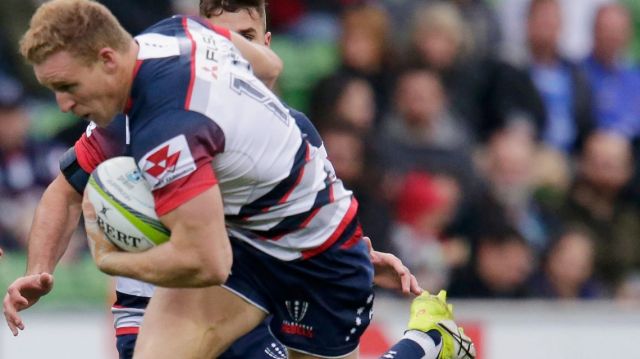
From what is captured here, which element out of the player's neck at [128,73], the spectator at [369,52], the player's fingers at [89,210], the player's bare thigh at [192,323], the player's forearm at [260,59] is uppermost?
the player's neck at [128,73]

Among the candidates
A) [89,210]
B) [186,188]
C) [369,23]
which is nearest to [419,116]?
[369,23]

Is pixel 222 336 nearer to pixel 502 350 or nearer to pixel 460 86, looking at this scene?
pixel 502 350

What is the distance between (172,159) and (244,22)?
1.40 meters

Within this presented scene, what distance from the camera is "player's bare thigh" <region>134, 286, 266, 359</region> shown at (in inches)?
211

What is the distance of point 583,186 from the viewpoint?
10.2 meters

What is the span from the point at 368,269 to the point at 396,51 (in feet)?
14.6

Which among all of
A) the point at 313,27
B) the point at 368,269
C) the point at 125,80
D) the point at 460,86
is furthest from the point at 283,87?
the point at 125,80

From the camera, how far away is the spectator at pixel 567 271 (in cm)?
969

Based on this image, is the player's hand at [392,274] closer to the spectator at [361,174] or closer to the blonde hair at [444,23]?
the spectator at [361,174]

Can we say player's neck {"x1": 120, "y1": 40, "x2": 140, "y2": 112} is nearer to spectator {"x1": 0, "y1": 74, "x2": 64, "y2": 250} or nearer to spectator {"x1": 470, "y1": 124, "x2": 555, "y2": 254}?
spectator {"x1": 0, "y1": 74, "x2": 64, "y2": 250}

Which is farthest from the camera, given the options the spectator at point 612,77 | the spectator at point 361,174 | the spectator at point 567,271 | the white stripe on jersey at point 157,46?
the spectator at point 612,77

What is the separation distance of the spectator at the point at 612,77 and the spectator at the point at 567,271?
113 cm

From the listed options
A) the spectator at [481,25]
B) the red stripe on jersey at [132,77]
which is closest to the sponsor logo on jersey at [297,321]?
the red stripe on jersey at [132,77]

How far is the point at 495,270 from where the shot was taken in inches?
371
